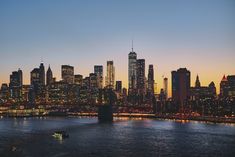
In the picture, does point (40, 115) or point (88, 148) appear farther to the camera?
point (40, 115)

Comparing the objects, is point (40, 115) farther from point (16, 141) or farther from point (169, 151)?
point (169, 151)

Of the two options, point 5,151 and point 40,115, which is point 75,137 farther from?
point 40,115

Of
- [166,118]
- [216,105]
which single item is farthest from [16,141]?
[216,105]

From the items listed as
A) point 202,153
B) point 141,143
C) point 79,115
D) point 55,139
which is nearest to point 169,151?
point 202,153

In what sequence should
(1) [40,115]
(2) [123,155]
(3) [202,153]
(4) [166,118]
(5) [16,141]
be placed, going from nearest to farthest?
(2) [123,155]
(3) [202,153]
(5) [16,141]
(4) [166,118]
(1) [40,115]

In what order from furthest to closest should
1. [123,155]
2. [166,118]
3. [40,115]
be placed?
1. [40,115]
2. [166,118]
3. [123,155]

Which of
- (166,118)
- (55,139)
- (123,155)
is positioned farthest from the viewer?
(166,118)

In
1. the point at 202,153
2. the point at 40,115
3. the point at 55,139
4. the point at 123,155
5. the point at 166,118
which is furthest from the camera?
the point at 40,115

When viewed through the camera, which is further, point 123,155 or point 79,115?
point 79,115
